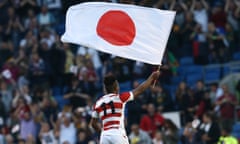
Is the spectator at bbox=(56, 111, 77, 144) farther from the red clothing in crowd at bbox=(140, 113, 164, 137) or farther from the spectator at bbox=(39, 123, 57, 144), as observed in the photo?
the red clothing in crowd at bbox=(140, 113, 164, 137)

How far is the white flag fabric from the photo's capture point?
53.8ft

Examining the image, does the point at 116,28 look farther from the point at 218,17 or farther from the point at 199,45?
the point at 218,17

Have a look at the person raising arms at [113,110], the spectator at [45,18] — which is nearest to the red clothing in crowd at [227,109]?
the spectator at [45,18]

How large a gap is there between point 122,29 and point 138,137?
744cm

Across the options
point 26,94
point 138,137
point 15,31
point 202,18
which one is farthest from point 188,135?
point 15,31

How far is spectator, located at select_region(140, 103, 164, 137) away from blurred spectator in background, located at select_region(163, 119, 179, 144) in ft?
0.61

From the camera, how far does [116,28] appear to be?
669 inches

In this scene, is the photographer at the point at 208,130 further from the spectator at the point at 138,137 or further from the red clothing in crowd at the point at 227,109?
the spectator at the point at 138,137

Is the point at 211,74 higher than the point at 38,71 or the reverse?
higher

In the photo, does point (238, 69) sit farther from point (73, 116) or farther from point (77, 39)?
point (77, 39)

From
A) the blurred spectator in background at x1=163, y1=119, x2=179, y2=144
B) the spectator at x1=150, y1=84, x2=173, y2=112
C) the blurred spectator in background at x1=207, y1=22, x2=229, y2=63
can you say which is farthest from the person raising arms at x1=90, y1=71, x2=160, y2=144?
the blurred spectator in background at x1=207, y1=22, x2=229, y2=63

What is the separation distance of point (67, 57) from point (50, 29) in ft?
7.19

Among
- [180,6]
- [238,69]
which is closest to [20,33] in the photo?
[180,6]

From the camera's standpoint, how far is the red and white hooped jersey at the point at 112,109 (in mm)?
15727
